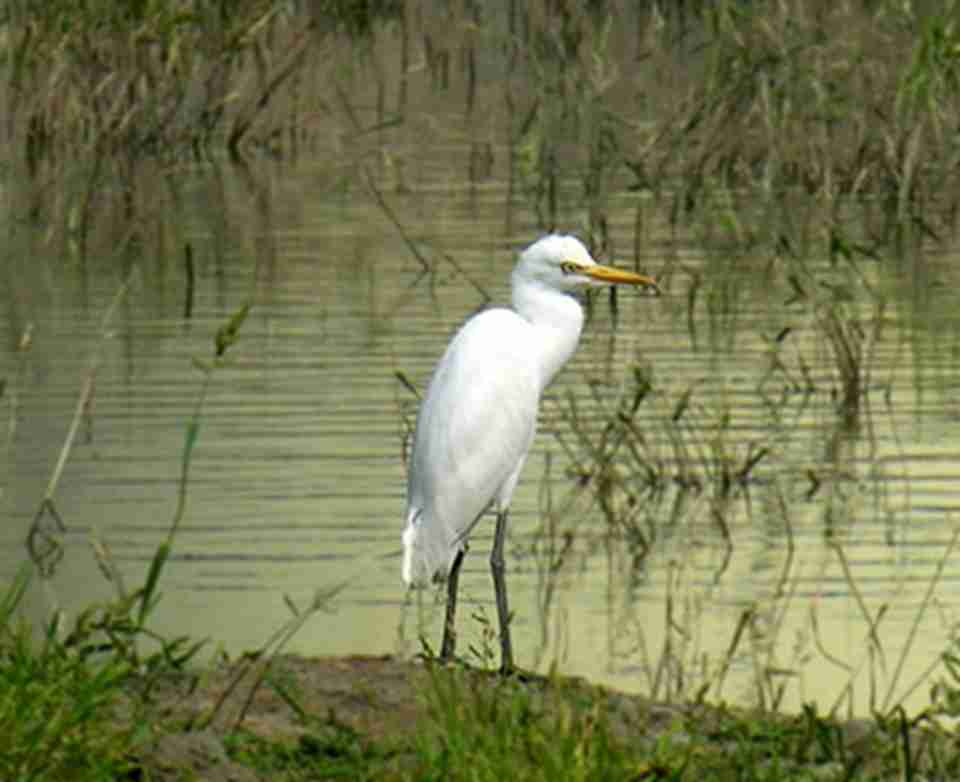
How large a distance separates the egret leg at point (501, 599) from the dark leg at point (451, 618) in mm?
76

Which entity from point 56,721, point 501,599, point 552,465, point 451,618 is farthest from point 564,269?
Answer: point 56,721

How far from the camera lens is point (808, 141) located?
14664 millimetres

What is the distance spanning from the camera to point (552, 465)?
983 centimetres

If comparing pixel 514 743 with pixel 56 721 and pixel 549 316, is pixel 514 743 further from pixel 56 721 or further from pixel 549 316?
pixel 549 316

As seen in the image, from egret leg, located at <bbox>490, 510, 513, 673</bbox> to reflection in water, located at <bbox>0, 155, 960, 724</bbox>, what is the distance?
0.20m

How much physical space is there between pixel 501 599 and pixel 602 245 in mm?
5064

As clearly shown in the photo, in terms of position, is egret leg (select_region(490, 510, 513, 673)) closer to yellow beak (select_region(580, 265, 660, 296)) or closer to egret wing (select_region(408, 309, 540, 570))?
egret wing (select_region(408, 309, 540, 570))

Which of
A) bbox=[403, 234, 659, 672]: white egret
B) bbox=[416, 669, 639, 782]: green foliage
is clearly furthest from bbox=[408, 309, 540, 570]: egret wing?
bbox=[416, 669, 639, 782]: green foliage

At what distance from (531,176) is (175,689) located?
9.22 meters

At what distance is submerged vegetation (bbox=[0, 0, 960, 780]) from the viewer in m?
5.90

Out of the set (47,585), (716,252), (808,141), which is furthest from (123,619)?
(808,141)

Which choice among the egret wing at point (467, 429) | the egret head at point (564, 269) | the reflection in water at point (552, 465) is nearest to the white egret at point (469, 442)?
the egret wing at point (467, 429)

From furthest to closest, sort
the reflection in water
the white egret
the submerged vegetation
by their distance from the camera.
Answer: the reflection in water < the white egret < the submerged vegetation

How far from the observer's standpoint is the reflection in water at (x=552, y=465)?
788cm
